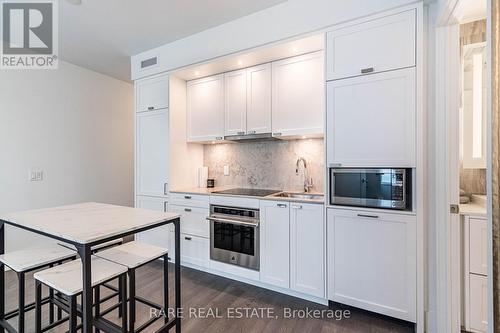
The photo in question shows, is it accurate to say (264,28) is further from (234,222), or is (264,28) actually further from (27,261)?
(27,261)

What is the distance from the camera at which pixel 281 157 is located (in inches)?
117

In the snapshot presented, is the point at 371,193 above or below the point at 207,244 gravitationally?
above

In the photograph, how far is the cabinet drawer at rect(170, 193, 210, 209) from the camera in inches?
109

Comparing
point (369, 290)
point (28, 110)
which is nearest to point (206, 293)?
point (369, 290)

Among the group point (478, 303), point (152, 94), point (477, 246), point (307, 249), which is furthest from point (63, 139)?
point (478, 303)

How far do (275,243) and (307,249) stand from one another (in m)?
0.32

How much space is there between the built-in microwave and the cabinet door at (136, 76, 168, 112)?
2.30 metres

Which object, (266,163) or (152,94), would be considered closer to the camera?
(266,163)

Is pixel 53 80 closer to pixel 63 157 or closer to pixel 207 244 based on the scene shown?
pixel 63 157

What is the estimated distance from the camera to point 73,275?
4.52 ft

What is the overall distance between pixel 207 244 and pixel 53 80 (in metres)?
3.11

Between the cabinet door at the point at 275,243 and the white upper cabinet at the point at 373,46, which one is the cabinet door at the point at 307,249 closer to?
the cabinet door at the point at 275,243

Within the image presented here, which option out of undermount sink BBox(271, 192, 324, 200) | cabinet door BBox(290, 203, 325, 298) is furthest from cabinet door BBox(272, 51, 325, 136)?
cabinet door BBox(290, 203, 325, 298)

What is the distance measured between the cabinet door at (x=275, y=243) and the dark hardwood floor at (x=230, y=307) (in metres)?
0.19
